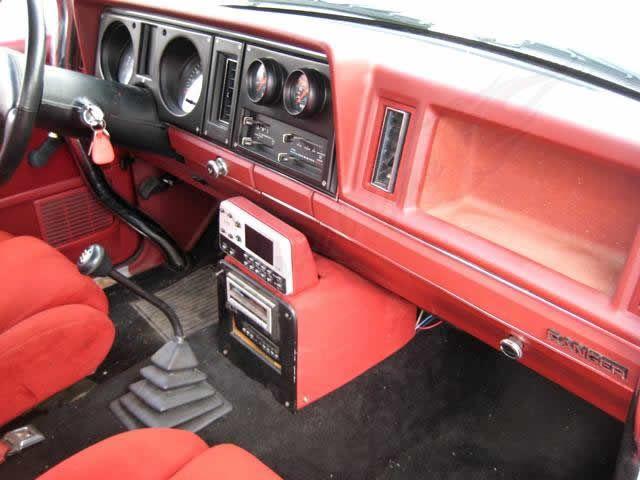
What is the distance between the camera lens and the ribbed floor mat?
215cm

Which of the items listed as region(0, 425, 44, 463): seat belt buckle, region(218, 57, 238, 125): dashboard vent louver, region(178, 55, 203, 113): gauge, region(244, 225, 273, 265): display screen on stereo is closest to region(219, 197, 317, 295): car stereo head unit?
region(244, 225, 273, 265): display screen on stereo

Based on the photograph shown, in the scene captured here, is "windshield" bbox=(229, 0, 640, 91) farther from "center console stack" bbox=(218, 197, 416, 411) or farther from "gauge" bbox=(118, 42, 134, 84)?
"gauge" bbox=(118, 42, 134, 84)

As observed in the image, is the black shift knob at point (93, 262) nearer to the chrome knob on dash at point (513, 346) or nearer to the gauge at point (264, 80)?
the gauge at point (264, 80)

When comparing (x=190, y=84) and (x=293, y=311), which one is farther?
(x=190, y=84)

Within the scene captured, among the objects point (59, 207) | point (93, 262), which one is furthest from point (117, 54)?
point (93, 262)

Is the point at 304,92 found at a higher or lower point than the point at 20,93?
higher

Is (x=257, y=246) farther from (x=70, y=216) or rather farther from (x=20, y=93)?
(x=70, y=216)

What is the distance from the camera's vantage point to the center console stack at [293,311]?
A: 147cm

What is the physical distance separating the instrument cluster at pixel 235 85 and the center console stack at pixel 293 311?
0.63ft

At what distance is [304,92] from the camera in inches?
52.6

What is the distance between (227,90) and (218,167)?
0.23 m

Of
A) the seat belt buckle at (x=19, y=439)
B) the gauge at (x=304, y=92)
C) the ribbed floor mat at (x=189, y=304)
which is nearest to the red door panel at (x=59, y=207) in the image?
the ribbed floor mat at (x=189, y=304)

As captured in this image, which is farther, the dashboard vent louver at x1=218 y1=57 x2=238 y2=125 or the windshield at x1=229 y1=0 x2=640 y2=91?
the dashboard vent louver at x1=218 y1=57 x2=238 y2=125

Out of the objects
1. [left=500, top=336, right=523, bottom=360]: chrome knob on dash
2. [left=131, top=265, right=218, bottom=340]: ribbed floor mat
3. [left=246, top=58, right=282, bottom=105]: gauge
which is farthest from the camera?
[left=131, top=265, right=218, bottom=340]: ribbed floor mat
